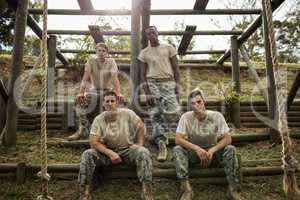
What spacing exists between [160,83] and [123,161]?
170 cm

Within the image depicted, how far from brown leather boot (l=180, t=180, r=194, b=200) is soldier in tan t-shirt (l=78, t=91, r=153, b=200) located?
0.37m

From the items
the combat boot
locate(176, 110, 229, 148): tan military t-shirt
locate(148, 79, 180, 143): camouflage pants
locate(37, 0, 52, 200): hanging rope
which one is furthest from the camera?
locate(148, 79, 180, 143): camouflage pants

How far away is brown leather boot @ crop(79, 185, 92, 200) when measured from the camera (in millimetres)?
3568

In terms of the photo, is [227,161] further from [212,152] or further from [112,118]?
[112,118]

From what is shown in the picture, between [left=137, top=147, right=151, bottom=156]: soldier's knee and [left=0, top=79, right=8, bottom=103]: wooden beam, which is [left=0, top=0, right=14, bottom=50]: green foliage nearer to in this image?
[left=0, top=79, right=8, bottom=103]: wooden beam

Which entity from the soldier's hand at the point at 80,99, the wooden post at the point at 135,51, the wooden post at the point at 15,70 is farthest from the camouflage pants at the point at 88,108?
the wooden post at the point at 15,70

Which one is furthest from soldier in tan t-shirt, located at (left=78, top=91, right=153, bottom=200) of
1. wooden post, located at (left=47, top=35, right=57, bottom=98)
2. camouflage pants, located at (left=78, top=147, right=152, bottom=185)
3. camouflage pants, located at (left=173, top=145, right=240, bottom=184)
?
wooden post, located at (left=47, top=35, right=57, bottom=98)

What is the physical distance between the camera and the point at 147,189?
358 centimetres

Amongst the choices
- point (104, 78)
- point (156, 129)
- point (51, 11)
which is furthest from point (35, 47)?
point (156, 129)

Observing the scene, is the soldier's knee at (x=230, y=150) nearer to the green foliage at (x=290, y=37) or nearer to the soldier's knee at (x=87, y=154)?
the soldier's knee at (x=87, y=154)

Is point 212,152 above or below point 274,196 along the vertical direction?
above

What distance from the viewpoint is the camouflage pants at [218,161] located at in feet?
12.0

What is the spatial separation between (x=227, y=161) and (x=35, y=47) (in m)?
11.6

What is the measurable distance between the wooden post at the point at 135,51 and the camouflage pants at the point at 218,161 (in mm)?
1687
